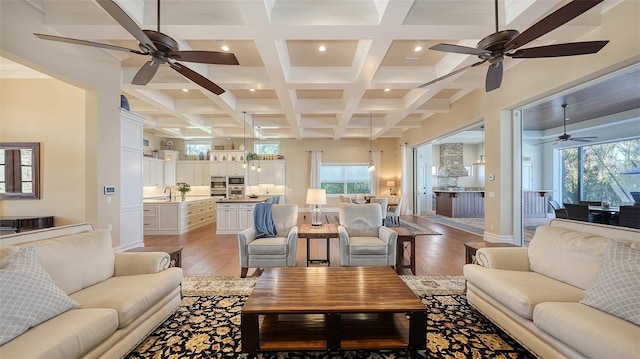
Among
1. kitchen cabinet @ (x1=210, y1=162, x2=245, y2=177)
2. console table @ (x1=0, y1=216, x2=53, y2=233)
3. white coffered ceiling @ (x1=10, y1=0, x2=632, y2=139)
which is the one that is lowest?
console table @ (x1=0, y1=216, x2=53, y2=233)

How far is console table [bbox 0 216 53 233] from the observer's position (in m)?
3.69

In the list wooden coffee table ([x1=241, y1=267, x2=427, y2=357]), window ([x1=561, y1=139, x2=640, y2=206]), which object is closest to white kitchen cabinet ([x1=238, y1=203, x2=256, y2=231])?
wooden coffee table ([x1=241, y1=267, x2=427, y2=357])

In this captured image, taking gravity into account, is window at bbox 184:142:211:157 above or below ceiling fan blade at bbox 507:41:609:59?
above

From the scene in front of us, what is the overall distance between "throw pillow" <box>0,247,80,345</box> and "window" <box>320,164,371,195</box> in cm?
916

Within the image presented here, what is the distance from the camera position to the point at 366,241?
354cm

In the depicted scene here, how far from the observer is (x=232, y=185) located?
9.27m

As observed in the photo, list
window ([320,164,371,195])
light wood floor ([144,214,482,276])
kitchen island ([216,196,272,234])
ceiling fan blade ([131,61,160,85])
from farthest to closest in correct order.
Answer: window ([320,164,371,195]) → kitchen island ([216,196,272,234]) → light wood floor ([144,214,482,276]) → ceiling fan blade ([131,61,160,85])

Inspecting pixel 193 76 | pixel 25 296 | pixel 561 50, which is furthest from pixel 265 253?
pixel 561 50

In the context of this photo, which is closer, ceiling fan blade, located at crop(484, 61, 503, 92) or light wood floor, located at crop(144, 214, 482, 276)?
ceiling fan blade, located at crop(484, 61, 503, 92)

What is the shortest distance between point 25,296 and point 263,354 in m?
1.56

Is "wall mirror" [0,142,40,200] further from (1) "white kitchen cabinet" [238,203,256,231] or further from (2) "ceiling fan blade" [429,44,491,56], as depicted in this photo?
(2) "ceiling fan blade" [429,44,491,56]

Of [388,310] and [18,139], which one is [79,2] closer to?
[18,139]

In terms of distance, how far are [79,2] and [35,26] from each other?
57 cm

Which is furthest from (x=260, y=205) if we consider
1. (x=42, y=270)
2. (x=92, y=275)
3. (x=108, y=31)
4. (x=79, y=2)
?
(x=79, y=2)
